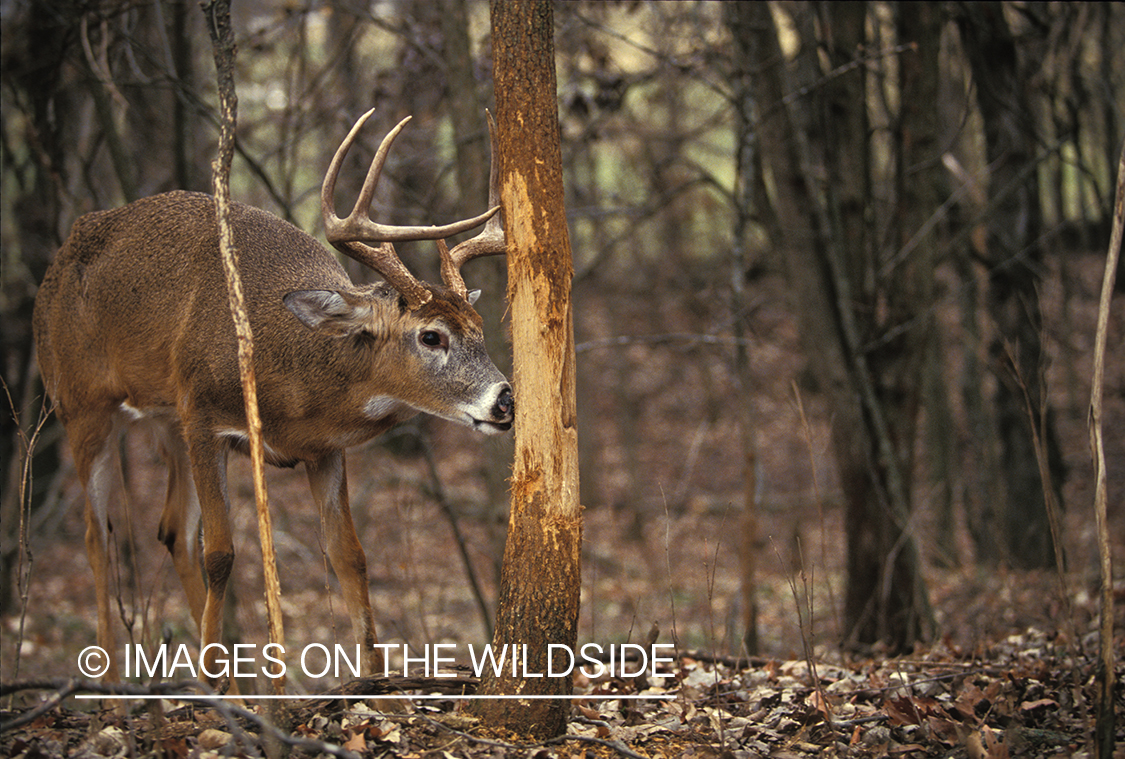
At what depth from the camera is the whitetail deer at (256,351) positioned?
4887 millimetres

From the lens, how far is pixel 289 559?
1473cm

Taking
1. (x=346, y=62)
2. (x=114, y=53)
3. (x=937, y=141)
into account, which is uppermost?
(x=346, y=62)

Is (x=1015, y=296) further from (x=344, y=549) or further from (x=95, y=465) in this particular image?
(x=95, y=465)

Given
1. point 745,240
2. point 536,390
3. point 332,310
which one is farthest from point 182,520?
point 745,240

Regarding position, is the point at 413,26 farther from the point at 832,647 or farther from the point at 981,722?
the point at 981,722

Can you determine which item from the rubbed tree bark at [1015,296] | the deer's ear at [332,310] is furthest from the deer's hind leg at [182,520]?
the rubbed tree bark at [1015,296]

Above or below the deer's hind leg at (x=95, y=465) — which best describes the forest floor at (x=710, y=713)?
below

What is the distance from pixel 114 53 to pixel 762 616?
8956mm

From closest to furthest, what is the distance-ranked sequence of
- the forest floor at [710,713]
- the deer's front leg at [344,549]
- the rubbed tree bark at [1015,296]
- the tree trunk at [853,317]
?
the forest floor at [710,713], the deer's front leg at [344,549], the tree trunk at [853,317], the rubbed tree bark at [1015,296]

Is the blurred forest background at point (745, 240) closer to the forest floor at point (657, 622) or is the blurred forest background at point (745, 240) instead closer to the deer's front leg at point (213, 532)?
the forest floor at point (657, 622)

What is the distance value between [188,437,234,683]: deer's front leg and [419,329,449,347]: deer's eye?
4.13 ft

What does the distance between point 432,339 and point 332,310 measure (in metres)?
0.54

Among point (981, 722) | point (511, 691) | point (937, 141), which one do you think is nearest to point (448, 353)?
point (511, 691)

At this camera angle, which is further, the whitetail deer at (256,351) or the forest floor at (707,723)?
the whitetail deer at (256,351)
